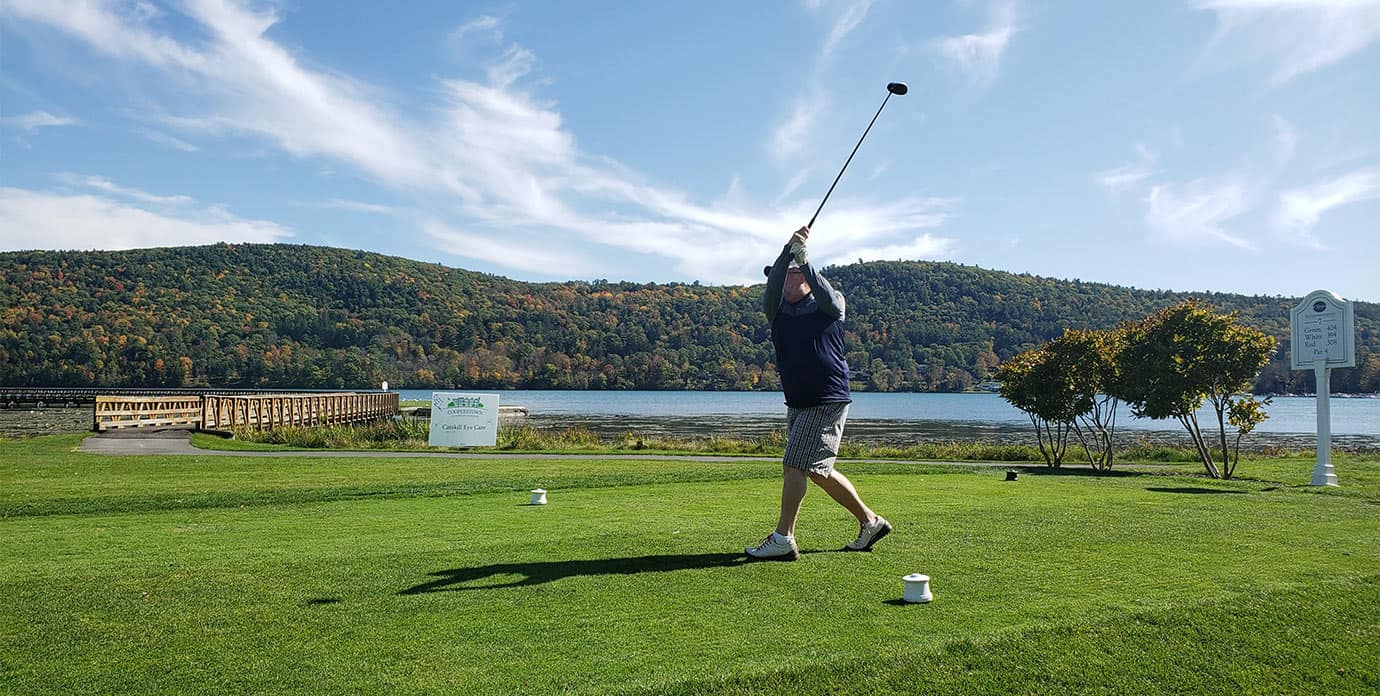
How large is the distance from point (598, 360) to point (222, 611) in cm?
13317

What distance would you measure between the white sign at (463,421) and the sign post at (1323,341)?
2001 cm

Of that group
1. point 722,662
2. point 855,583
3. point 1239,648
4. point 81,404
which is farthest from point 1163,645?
point 81,404

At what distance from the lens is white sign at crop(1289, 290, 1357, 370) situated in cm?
1602

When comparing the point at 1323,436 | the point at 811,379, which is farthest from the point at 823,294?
the point at 1323,436

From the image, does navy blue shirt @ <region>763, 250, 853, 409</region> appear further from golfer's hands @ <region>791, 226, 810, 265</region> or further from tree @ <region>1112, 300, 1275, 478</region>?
tree @ <region>1112, 300, 1275, 478</region>

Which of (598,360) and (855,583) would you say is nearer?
(855,583)

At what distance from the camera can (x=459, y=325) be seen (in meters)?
134

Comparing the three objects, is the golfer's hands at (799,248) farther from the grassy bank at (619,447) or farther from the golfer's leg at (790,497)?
the grassy bank at (619,447)

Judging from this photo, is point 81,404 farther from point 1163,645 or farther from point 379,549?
point 1163,645

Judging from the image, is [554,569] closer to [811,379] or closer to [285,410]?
[811,379]

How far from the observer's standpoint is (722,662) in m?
3.81

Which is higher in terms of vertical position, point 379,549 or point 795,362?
point 795,362

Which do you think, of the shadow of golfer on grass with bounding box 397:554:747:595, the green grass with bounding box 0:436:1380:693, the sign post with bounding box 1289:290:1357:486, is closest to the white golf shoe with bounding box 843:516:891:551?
the green grass with bounding box 0:436:1380:693

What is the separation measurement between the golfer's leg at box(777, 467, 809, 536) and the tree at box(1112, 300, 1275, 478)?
581 inches
